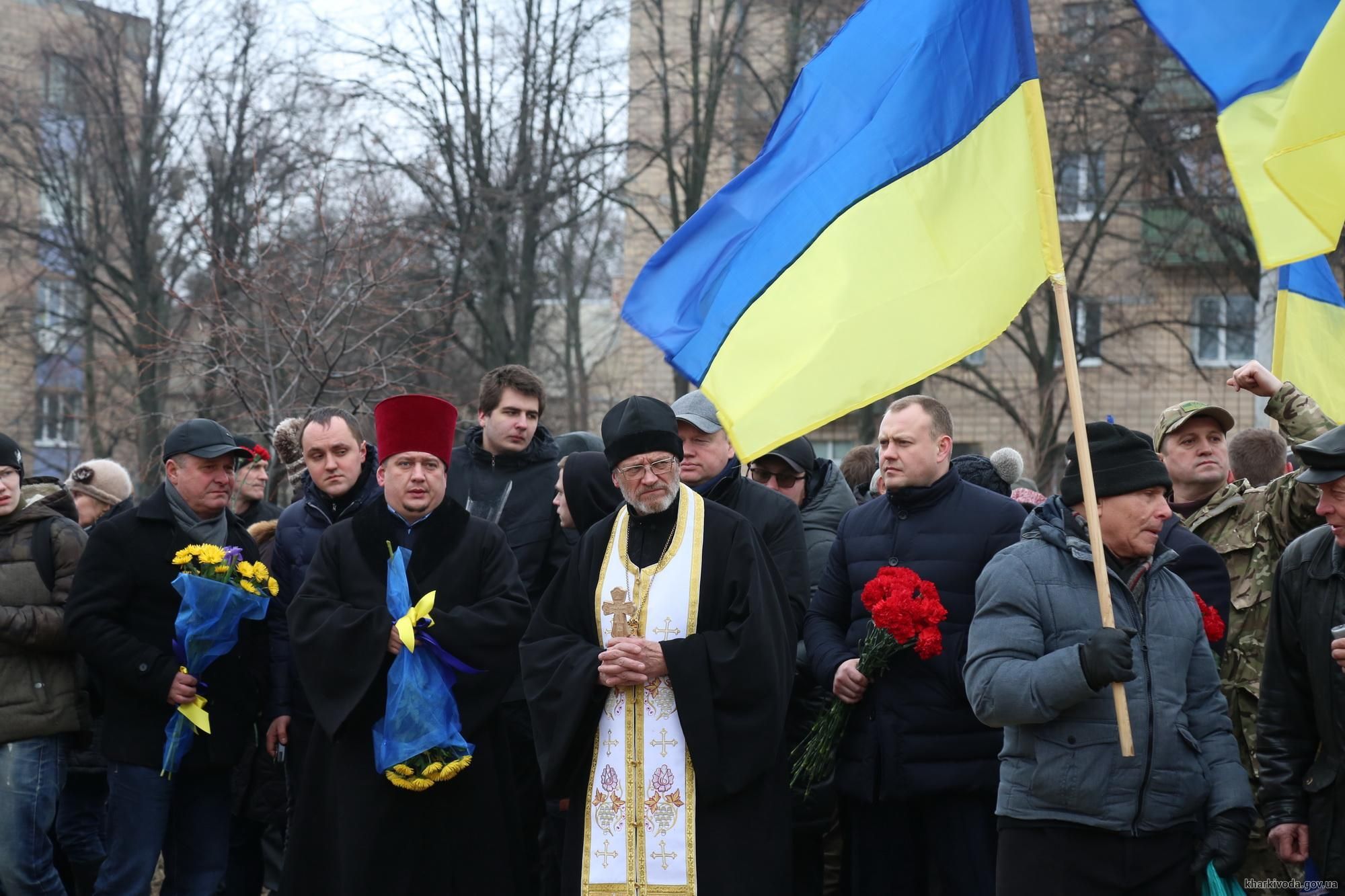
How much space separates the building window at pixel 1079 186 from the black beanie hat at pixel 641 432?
1900 cm

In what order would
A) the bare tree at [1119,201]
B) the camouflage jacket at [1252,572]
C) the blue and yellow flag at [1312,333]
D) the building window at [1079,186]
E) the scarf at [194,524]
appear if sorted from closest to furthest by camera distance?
the blue and yellow flag at [1312,333]
the camouflage jacket at [1252,572]
the scarf at [194,524]
the bare tree at [1119,201]
the building window at [1079,186]

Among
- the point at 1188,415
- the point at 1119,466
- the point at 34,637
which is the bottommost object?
the point at 34,637

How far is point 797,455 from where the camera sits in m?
6.92

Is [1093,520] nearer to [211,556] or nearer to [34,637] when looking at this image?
[211,556]

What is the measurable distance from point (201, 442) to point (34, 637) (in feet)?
3.63

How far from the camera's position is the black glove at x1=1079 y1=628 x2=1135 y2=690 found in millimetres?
4328

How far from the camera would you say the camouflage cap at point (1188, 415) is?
6.17m

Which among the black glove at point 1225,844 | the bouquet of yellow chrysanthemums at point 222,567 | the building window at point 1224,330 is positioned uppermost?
the building window at point 1224,330

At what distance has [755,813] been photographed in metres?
5.36

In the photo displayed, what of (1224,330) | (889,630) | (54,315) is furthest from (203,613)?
(1224,330)

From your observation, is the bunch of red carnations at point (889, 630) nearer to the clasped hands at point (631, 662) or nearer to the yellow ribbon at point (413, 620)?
the clasped hands at point (631, 662)

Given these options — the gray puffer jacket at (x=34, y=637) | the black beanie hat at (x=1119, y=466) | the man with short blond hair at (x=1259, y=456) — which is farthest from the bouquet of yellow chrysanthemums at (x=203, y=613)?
the man with short blond hair at (x=1259, y=456)

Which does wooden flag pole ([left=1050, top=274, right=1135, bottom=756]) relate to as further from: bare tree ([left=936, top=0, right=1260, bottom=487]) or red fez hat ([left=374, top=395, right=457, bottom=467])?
bare tree ([left=936, top=0, right=1260, bottom=487])

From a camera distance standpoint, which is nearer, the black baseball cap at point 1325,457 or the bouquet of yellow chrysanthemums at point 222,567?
the black baseball cap at point 1325,457
